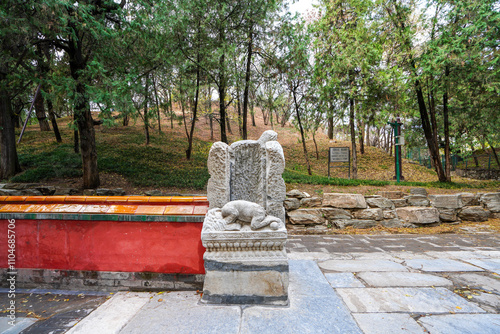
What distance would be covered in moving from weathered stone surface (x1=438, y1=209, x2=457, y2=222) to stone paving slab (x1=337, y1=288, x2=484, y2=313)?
508 centimetres

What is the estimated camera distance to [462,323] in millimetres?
2150

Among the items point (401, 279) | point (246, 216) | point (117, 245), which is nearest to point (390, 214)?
point (401, 279)

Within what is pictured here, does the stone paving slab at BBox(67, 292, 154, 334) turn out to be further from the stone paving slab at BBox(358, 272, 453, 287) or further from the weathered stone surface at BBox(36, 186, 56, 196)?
the weathered stone surface at BBox(36, 186, 56, 196)

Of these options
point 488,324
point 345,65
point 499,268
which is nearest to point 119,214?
point 488,324

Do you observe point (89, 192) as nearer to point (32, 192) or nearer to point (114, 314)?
point (32, 192)

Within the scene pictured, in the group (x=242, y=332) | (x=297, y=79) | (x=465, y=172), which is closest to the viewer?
(x=242, y=332)

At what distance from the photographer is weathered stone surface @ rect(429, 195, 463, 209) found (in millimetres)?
6824

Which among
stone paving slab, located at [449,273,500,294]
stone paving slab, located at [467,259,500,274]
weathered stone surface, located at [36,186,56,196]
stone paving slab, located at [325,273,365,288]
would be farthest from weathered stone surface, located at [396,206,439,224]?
weathered stone surface, located at [36,186,56,196]

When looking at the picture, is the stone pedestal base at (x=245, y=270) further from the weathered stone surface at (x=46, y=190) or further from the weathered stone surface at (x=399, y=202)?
the weathered stone surface at (x=46, y=190)

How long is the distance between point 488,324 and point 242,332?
213 cm

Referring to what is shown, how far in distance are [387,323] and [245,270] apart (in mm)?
1348

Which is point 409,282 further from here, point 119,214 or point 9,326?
point 9,326

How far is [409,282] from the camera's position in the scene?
2.99m

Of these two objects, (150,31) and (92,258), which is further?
(150,31)
